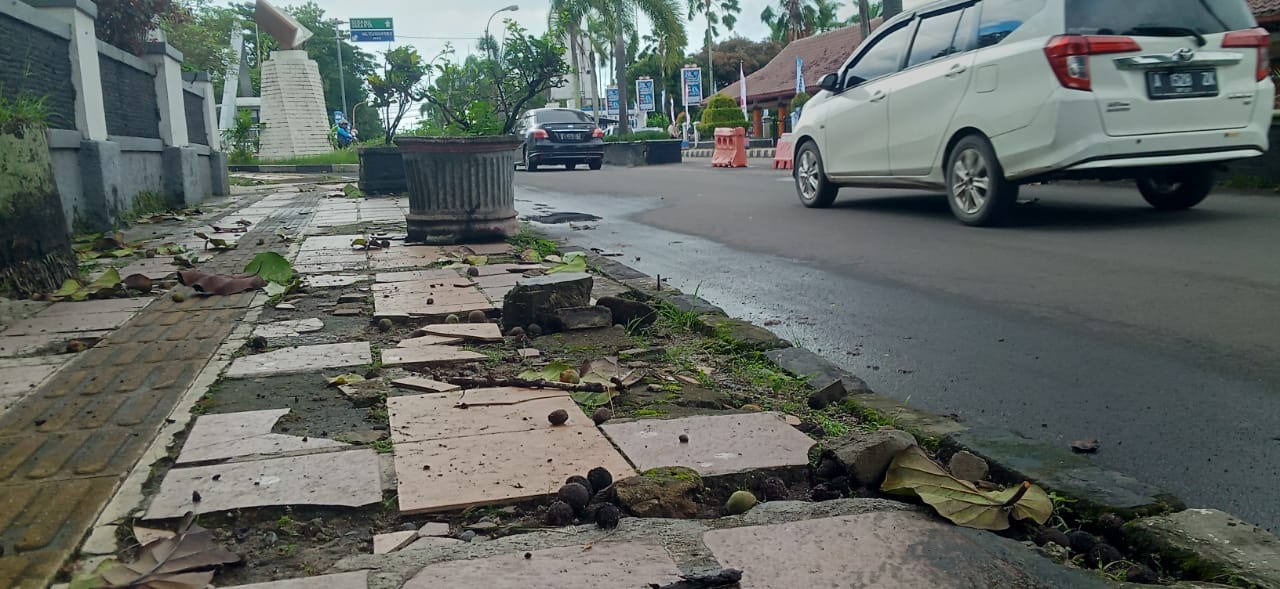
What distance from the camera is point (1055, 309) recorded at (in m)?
4.61

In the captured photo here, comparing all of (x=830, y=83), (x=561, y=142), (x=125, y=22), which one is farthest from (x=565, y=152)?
(x=830, y=83)

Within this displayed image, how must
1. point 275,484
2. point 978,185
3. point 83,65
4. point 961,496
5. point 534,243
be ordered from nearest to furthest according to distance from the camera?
point 961,496
point 275,484
point 534,243
point 978,185
point 83,65

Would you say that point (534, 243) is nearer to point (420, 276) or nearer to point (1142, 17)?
point (420, 276)

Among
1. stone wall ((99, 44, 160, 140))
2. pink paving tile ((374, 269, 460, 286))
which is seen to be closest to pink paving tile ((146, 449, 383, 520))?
pink paving tile ((374, 269, 460, 286))

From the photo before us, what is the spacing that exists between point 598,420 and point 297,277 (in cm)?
340

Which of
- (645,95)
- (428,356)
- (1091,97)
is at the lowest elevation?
(428,356)

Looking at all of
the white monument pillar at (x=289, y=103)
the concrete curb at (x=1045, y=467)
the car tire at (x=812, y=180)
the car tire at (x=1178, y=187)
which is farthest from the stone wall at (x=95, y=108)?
the white monument pillar at (x=289, y=103)

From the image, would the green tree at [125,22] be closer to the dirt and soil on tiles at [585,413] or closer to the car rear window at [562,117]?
the dirt and soil on tiles at [585,413]

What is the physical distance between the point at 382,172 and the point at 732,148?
10850 mm

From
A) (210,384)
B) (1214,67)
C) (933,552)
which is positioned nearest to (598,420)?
(933,552)

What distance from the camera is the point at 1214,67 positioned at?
23.3 ft

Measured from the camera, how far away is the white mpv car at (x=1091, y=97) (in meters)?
6.96

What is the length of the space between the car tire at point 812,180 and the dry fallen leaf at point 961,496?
7792mm

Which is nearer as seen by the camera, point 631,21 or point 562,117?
point 562,117
